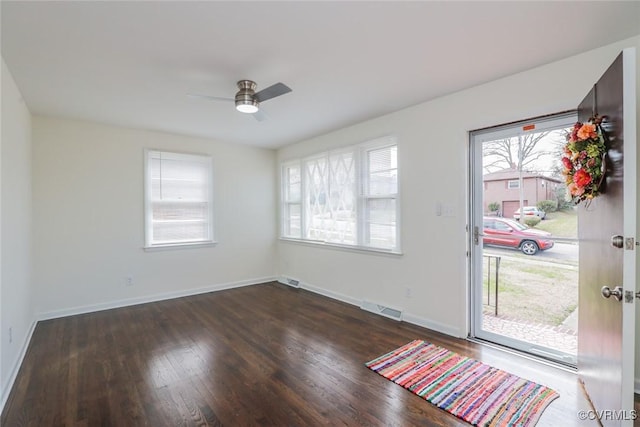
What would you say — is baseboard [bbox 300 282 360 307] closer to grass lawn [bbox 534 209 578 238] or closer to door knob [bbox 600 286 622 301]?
grass lawn [bbox 534 209 578 238]

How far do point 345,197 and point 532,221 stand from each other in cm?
231

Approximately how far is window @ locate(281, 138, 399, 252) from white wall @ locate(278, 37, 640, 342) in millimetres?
224

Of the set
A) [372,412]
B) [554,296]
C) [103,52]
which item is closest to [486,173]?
[554,296]

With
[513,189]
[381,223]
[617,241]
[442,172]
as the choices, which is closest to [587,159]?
[617,241]

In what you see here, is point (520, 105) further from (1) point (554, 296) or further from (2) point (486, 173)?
(1) point (554, 296)

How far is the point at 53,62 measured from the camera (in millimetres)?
2348

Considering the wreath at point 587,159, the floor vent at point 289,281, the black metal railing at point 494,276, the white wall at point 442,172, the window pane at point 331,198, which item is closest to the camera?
the wreath at point 587,159

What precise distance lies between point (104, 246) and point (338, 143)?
3532 millimetres

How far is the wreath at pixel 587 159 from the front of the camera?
1.74 metres

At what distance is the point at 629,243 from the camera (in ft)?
4.84

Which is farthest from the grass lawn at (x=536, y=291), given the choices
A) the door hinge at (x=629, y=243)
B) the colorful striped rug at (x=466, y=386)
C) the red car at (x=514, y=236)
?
the door hinge at (x=629, y=243)

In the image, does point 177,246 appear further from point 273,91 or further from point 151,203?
point 273,91

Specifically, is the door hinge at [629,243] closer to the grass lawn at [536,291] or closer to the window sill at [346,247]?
the grass lawn at [536,291]

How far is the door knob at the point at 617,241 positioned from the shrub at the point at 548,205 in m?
1.09
